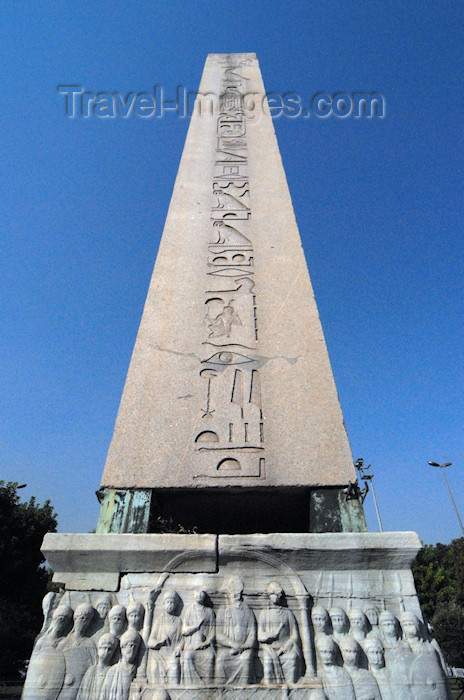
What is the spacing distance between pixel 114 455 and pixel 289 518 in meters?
1.16

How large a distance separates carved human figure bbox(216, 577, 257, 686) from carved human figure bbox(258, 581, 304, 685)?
0.05 m

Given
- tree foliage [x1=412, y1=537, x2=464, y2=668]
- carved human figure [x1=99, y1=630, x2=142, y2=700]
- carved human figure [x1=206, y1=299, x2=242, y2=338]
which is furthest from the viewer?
tree foliage [x1=412, y1=537, x2=464, y2=668]

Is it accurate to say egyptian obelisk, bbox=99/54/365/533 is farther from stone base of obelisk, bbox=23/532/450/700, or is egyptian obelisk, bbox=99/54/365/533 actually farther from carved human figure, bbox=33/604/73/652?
carved human figure, bbox=33/604/73/652

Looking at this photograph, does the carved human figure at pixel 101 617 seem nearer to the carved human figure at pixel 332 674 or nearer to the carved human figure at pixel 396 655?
the carved human figure at pixel 332 674

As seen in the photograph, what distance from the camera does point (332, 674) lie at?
1.72m

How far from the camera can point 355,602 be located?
6.17 ft

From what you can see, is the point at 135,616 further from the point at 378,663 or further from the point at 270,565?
the point at 378,663

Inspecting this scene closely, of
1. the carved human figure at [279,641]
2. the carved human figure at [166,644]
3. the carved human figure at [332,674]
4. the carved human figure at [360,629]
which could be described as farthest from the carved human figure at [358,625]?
the carved human figure at [166,644]

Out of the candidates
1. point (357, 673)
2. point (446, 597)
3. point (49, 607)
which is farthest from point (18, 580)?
point (446, 597)

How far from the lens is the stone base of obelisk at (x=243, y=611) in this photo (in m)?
1.71

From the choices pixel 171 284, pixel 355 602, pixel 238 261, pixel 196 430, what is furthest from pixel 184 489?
pixel 238 261

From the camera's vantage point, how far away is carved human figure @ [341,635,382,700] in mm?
1682

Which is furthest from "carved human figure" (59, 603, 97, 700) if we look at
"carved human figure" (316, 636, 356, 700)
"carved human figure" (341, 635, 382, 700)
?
"carved human figure" (341, 635, 382, 700)

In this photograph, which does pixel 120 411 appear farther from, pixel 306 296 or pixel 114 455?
pixel 306 296
